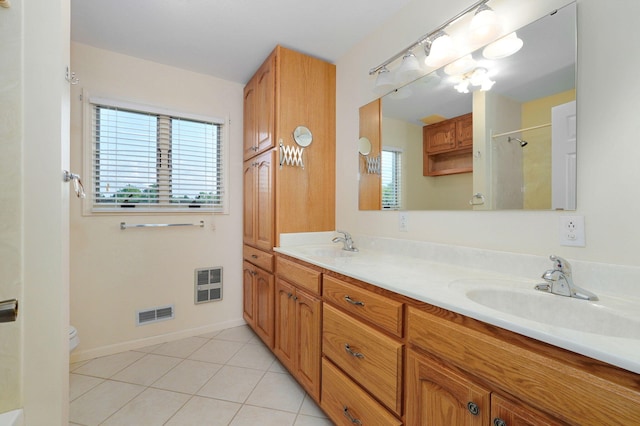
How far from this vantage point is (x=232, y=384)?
1.75m

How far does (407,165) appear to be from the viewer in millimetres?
1704

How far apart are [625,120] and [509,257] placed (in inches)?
23.6

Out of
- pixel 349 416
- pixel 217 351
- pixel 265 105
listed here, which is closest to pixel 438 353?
pixel 349 416

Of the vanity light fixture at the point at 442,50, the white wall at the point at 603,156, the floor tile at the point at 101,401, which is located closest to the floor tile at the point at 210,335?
the floor tile at the point at 101,401

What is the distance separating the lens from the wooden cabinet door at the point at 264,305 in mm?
2002

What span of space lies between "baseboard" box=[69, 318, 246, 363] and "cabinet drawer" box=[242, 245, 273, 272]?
0.69 meters

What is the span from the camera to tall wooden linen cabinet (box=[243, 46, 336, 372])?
6.62 feet

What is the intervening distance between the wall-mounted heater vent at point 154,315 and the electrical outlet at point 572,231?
2742mm

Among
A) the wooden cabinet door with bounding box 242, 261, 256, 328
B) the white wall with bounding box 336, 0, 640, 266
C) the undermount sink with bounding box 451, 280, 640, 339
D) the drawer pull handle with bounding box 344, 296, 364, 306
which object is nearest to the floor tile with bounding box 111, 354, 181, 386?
the wooden cabinet door with bounding box 242, 261, 256, 328

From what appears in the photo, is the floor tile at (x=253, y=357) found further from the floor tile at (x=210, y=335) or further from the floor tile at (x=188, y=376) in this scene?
the floor tile at (x=210, y=335)

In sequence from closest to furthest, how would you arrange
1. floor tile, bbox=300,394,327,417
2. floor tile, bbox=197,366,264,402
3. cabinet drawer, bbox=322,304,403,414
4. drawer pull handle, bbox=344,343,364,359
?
cabinet drawer, bbox=322,304,403,414 → drawer pull handle, bbox=344,343,364,359 → floor tile, bbox=300,394,327,417 → floor tile, bbox=197,366,264,402

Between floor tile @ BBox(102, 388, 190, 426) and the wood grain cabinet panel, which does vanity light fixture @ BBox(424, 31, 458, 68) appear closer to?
the wood grain cabinet panel

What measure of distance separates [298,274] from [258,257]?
0.74m

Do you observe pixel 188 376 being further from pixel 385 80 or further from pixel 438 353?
pixel 385 80
